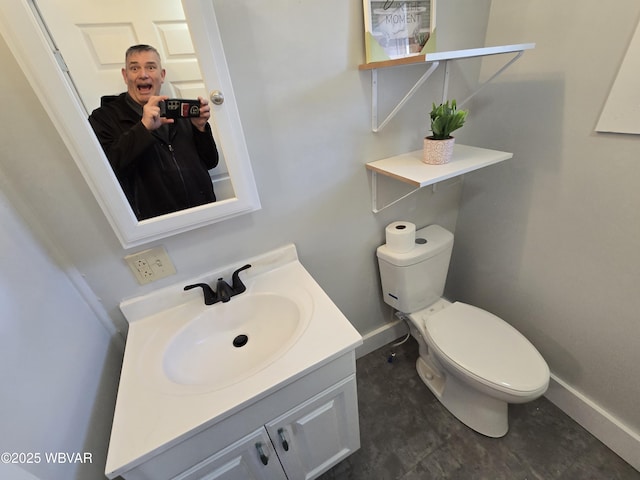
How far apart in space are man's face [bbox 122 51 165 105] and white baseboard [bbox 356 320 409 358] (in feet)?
4.79

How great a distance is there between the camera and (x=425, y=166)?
102 cm

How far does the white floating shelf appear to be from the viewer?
3.04ft

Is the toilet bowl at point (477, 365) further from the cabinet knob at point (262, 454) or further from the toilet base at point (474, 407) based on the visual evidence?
the cabinet knob at point (262, 454)

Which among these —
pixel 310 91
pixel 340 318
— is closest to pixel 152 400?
pixel 340 318

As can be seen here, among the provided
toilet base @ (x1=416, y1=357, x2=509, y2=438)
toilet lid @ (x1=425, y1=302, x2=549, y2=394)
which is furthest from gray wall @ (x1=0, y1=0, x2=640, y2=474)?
toilet base @ (x1=416, y1=357, x2=509, y2=438)

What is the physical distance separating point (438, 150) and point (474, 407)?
1136 mm

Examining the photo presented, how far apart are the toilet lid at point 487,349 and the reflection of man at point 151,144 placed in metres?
1.10

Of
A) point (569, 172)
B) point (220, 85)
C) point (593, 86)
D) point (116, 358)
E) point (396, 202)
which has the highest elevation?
point (220, 85)

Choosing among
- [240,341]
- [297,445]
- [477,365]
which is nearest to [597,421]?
[477,365]

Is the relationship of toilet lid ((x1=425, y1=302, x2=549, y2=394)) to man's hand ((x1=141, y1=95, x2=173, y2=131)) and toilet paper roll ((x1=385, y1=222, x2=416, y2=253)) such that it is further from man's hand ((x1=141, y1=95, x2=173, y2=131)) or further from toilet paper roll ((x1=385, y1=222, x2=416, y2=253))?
man's hand ((x1=141, y1=95, x2=173, y2=131))

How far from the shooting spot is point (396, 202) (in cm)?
127

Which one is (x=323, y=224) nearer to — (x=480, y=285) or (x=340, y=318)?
(x=340, y=318)

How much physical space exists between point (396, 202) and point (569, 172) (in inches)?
24.8

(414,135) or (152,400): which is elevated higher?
(414,135)
